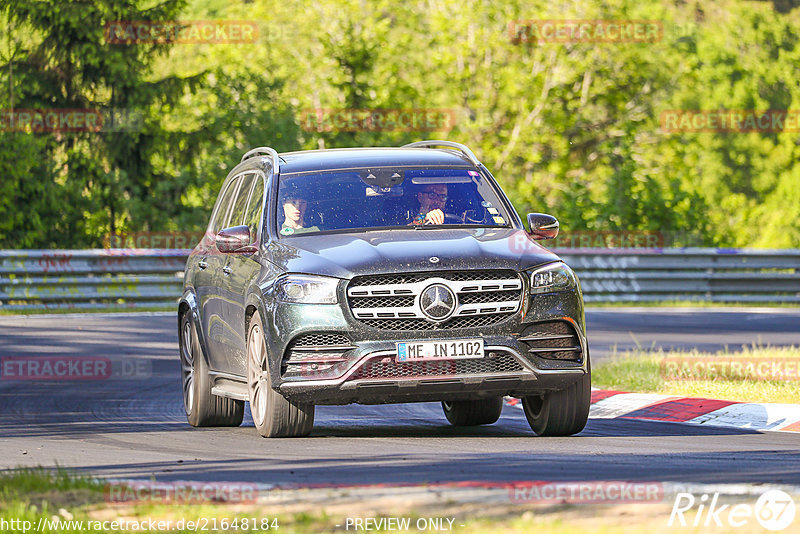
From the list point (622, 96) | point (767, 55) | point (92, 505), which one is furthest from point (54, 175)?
point (767, 55)

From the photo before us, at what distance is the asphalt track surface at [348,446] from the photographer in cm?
733

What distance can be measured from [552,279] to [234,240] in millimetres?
2195

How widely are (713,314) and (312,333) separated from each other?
1640cm

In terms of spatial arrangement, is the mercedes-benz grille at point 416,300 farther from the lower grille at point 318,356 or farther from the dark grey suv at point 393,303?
the lower grille at point 318,356

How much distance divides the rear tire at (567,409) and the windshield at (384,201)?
1.37 m

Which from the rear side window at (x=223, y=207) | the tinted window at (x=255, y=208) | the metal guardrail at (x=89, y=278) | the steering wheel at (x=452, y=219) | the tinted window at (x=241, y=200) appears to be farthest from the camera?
the metal guardrail at (x=89, y=278)

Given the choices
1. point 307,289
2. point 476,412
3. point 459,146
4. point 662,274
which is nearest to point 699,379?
point 476,412

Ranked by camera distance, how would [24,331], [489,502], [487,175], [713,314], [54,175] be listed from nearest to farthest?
[489,502] → [487,175] → [24,331] → [713,314] → [54,175]

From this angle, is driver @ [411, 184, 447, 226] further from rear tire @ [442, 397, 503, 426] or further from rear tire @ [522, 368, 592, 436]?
rear tire @ [442, 397, 503, 426]

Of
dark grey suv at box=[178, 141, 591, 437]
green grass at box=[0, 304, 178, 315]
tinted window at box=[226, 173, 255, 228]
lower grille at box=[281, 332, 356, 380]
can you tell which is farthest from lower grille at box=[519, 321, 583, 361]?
green grass at box=[0, 304, 178, 315]

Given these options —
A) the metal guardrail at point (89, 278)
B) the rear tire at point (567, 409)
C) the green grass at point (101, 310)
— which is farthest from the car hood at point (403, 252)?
the metal guardrail at point (89, 278)

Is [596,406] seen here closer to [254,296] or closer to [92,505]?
[254,296]

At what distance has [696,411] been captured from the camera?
11172 millimetres

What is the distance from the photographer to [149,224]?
104 feet
